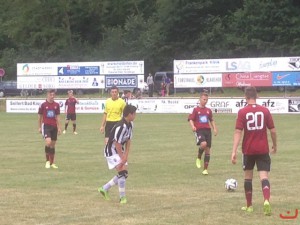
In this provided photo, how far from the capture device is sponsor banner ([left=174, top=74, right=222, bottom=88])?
169 feet

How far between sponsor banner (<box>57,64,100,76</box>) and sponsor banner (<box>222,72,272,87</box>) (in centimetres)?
1049

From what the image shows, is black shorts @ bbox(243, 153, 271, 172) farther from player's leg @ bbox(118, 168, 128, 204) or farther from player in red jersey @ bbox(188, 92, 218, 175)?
player in red jersey @ bbox(188, 92, 218, 175)

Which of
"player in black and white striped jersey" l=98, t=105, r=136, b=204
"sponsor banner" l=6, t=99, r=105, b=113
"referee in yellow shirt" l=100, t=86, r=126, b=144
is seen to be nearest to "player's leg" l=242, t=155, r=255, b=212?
"player in black and white striped jersey" l=98, t=105, r=136, b=204

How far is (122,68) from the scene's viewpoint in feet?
178

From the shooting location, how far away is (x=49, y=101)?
703 inches

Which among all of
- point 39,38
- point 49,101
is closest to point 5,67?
point 39,38

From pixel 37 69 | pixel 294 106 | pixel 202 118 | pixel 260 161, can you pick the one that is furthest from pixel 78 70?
pixel 260 161

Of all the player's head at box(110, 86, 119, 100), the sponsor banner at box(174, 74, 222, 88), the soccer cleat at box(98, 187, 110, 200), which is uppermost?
the sponsor banner at box(174, 74, 222, 88)

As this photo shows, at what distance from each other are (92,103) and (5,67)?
30.2 m

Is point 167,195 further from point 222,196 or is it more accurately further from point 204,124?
point 204,124

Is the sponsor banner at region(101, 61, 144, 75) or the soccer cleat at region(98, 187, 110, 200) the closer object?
the soccer cleat at region(98, 187, 110, 200)

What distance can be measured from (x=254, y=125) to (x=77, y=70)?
→ 45645 mm

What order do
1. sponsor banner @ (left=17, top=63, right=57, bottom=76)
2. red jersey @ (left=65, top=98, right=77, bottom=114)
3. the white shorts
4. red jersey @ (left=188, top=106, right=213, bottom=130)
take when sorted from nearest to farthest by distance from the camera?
the white shorts, red jersey @ (left=188, top=106, right=213, bottom=130), red jersey @ (left=65, top=98, right=77, bottom=114), sponsor banner @ (left=17, top=63, right=57, bottom=76)

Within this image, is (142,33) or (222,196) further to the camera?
(142,33)
